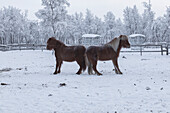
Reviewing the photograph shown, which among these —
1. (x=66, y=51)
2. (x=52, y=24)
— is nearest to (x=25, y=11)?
(x=52, y=24)

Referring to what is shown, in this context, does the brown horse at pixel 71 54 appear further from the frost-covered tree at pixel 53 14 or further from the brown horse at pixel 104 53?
the frost-covered tree at pixel 53 14

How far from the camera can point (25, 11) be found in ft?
265

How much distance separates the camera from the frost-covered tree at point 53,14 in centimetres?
3097

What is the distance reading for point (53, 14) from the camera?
3122cm

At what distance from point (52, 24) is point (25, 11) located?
53419 millimetres

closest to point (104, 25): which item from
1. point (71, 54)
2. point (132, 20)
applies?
point (132, 20)

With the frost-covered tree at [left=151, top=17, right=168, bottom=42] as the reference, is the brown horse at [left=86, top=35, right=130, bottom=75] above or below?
below

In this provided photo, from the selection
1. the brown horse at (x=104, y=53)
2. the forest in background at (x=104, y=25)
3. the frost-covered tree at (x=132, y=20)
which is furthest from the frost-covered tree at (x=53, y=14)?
the frost-covered tree at (x=132, y=20)

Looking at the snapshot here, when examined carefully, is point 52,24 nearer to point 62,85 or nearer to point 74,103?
point 62,85

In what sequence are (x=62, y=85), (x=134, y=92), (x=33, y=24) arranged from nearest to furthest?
1. (x=134, y=92)
2. (x=62, y=85)
3. (x=33, y=24)

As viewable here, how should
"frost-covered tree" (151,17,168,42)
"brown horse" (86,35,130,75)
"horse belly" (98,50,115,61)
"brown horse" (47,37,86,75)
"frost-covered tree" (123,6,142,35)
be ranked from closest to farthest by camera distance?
1. "brown horse" (86,35,130,75)
2. "horse belly" (98,50,115,61)
3. "brown horse" (47,37,86,75)
4. "frost-covered tree" (151,17,168,42)
5. "frost-covered tree" (123,6,142,35)

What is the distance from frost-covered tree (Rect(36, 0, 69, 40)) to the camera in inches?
1219

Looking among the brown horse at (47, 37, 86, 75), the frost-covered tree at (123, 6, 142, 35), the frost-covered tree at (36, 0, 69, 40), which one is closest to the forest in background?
the frost-covered tree at (123, 6, 142, 35)

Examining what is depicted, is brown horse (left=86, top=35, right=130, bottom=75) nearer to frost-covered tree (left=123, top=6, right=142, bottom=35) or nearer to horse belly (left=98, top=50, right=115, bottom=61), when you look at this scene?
horse belly (left=98, top=50, right=115, bottom=61)
